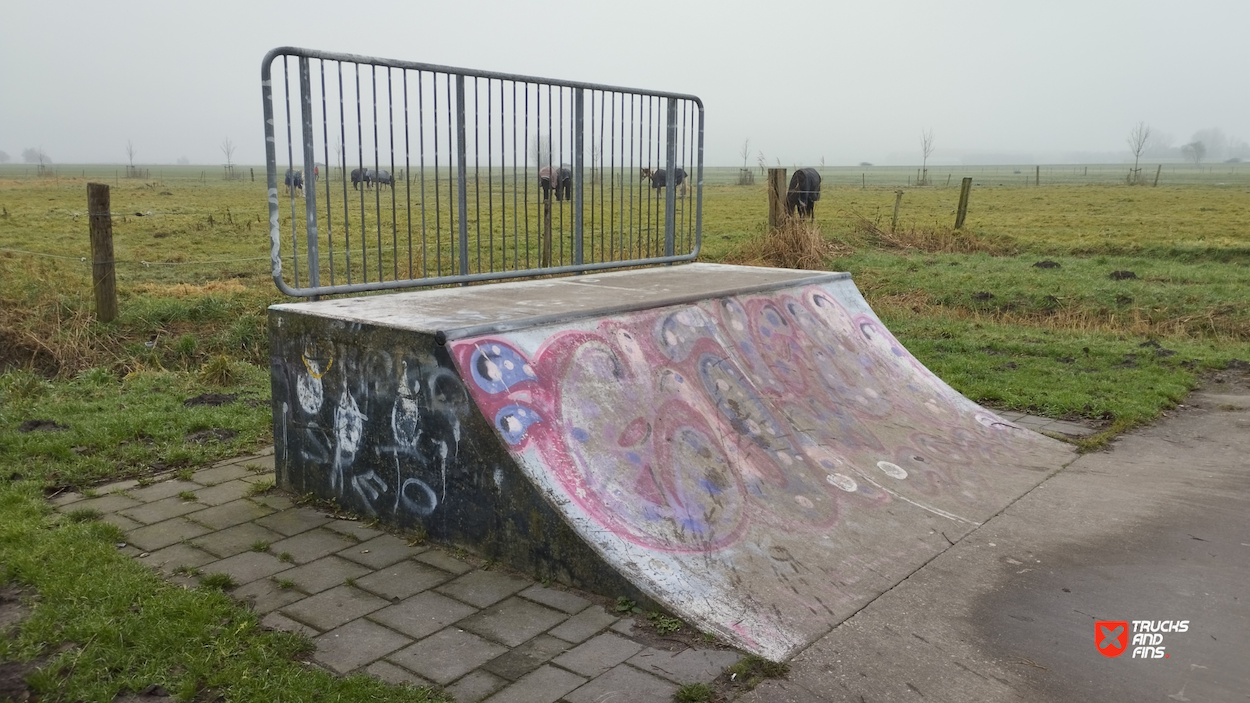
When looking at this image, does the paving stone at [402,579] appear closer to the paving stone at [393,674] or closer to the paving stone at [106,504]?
the paving stone at [393,674]

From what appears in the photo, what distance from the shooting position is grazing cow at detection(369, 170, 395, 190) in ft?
18.5

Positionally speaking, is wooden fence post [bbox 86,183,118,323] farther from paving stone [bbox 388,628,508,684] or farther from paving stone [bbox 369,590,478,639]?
paving stone [bbox 388,628,508,684]

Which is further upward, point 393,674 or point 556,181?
point 556,181

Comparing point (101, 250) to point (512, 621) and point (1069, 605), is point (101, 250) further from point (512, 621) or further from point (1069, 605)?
point (1069, 605)

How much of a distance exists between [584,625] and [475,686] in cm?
60

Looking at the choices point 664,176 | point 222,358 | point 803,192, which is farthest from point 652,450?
point 803,192

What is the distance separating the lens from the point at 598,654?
3.42 meters

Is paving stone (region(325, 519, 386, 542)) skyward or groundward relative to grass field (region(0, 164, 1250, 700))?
groundward

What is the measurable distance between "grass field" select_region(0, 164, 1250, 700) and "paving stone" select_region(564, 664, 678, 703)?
1.94 feet

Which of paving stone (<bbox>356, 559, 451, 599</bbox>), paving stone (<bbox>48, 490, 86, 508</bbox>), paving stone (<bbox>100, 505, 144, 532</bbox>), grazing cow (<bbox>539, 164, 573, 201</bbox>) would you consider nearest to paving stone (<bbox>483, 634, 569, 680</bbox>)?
paving stone (<bbox>356, 559, 451, 599</bbox>)

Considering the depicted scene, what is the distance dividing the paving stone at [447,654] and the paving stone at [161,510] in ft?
6.82

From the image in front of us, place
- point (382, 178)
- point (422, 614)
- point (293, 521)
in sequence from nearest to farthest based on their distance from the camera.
A: point (422, 614) < point (293, 521) < point (382, 178)

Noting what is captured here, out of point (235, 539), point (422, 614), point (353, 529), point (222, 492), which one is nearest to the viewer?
point (422, 614)

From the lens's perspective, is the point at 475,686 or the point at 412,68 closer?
the point at 475,686
